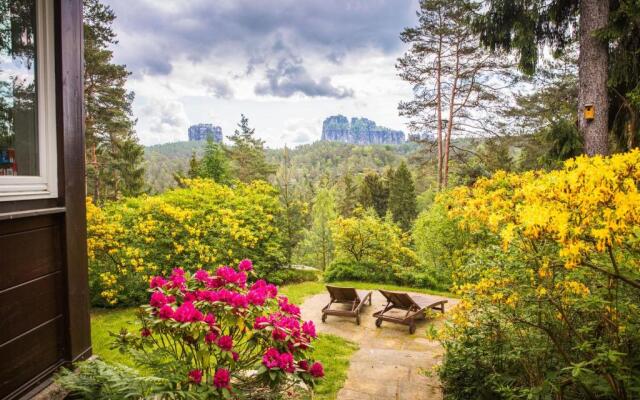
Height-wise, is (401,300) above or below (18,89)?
below

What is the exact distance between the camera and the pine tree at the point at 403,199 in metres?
26.2

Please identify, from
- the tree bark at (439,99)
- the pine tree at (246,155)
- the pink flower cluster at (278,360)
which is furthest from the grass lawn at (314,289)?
the pine tree at (246,155)

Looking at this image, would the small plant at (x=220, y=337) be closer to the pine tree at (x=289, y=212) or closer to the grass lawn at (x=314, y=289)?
the grass lawn at (x=314, y=289)

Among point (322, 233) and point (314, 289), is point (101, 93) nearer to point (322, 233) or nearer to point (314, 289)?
point (322, 233)

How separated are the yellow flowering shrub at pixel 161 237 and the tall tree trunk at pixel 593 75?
5.66m

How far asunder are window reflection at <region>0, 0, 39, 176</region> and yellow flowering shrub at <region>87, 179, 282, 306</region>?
4503mm

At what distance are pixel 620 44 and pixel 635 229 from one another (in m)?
4.21

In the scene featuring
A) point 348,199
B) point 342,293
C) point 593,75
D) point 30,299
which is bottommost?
point 342,293

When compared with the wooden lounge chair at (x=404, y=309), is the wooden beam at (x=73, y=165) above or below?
above

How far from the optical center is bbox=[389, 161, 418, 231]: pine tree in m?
26.2

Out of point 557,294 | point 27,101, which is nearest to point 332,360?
point 557,294

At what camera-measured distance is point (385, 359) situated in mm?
4102

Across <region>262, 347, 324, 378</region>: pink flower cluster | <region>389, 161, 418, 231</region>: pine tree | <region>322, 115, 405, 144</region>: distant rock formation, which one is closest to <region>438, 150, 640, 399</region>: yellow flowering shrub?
<region>262, 347, 324, 378</region>: pink flower cluster

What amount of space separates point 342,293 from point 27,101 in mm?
4953
